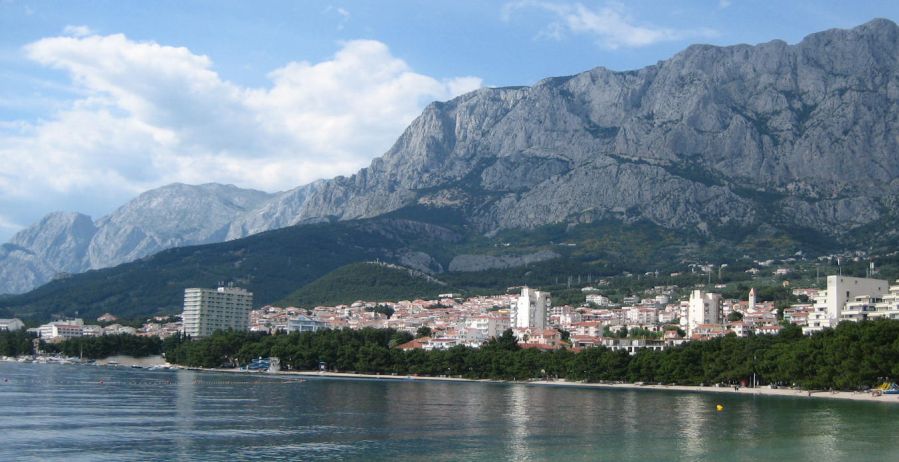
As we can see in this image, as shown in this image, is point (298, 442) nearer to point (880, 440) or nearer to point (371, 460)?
point (371, 460)

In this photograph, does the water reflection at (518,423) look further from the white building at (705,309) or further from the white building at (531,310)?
the white building at (531,310)

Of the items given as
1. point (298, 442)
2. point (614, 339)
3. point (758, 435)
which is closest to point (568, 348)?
point (614, 339)

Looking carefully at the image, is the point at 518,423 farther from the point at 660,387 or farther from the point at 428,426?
the point at 660,387

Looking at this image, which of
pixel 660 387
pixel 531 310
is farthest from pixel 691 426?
pixel 531 310

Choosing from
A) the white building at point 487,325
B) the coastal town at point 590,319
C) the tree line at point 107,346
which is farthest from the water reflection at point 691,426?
the tree line at point 107,346

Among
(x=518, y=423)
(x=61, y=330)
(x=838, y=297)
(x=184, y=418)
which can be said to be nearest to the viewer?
(x=518, y=423)

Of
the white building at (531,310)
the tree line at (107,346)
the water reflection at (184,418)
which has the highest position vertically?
the white building at (531,310)
